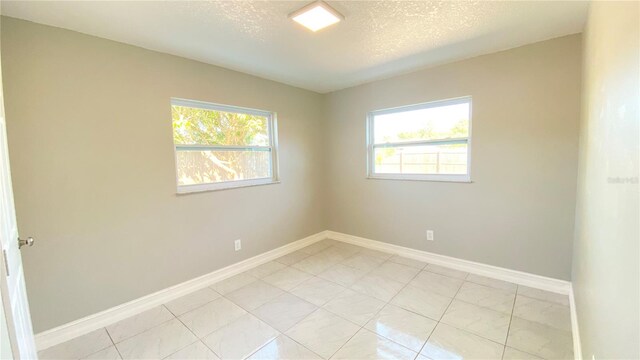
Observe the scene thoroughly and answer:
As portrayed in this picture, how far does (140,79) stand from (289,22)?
1428 mm

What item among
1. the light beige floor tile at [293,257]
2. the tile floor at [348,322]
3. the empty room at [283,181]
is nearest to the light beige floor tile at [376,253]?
the empty room at [283,181]

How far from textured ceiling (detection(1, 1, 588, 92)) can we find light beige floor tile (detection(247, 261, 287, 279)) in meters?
2.35

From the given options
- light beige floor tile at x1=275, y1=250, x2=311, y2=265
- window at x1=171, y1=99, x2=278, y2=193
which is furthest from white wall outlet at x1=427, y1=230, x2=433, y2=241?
window at x1=171, y1=99, x2=278, y2=193

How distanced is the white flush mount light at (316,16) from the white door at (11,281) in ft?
5.50

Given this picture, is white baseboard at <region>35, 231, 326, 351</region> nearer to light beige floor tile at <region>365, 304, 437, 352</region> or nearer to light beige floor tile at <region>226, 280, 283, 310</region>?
light beige floor tile at <region>226, 280, 283, 310</region>

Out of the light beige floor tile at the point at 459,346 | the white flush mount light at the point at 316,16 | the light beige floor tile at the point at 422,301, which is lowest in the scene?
the light beige floor tile at the point at 459,346

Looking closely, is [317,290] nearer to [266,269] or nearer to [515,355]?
[266,269]

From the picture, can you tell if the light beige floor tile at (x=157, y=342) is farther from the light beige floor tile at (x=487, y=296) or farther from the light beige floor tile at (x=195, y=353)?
the light beige floor tile at (x=487, y=296)

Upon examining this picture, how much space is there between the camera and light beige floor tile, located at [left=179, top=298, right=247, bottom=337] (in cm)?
203

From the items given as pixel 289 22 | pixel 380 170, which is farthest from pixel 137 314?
pixel 380 170

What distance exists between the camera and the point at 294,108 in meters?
3.62

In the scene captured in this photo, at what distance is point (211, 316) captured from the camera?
2.17 meters

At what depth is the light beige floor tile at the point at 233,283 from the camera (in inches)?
103

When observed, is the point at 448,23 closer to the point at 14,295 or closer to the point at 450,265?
the point at 450,265
